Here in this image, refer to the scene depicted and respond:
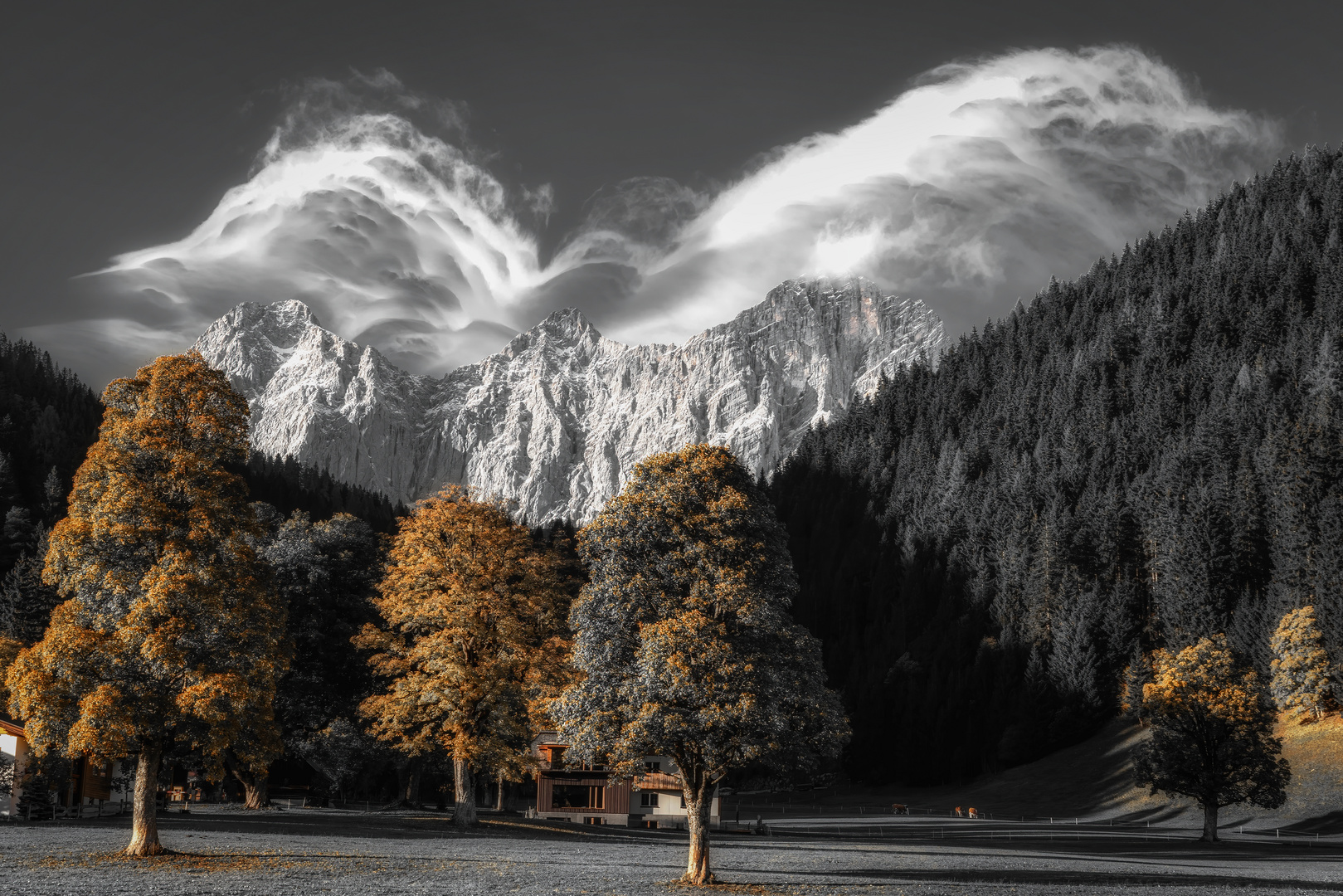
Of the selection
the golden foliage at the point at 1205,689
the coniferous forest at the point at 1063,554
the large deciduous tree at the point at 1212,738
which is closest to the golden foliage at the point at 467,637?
the coniferous forest at the point at 1063,554

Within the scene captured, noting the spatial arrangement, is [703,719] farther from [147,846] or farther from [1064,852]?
[1064,852]

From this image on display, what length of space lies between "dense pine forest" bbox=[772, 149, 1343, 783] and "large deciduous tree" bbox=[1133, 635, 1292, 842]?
3517 centimetres

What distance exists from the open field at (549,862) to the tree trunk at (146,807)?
2.07ft

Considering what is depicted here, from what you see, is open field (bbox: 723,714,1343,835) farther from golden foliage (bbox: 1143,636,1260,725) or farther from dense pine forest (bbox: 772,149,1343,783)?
golden foliage (bbox: 1143,636,1260,725)

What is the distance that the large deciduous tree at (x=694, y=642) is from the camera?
99.6 feet

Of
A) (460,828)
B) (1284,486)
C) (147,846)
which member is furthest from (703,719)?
(1284,486)

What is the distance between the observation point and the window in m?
83.2

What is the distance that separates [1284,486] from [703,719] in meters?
118

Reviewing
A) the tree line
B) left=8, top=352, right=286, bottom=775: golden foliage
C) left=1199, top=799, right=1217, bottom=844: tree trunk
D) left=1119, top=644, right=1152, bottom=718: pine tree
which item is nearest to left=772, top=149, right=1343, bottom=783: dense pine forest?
left=1119, top=644, right=1152, bottom=718: pine tree

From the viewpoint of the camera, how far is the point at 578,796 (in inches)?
3307

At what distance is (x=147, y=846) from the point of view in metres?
30.2

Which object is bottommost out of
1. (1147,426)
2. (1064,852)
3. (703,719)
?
(1064,852)

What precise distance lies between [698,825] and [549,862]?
8.86m

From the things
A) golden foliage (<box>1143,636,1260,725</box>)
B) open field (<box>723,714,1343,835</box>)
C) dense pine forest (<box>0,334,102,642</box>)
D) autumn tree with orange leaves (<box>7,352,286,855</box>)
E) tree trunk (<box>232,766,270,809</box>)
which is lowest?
open field (<box>723,714,1343,835</box>)
